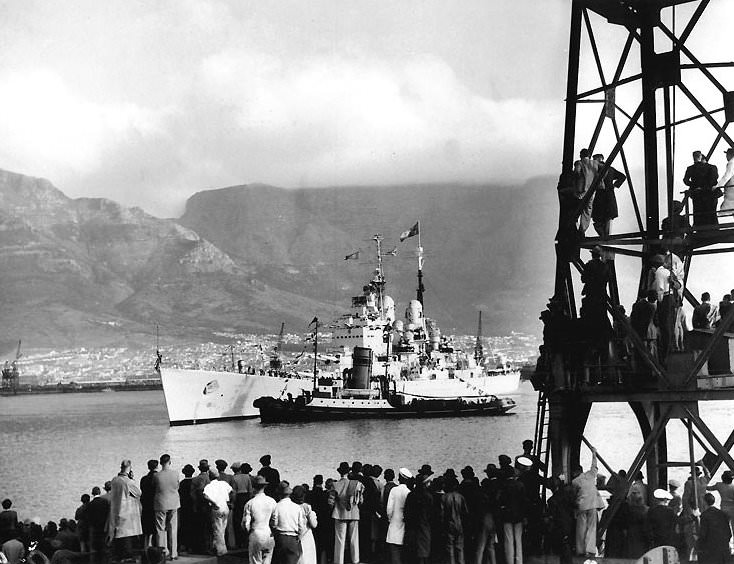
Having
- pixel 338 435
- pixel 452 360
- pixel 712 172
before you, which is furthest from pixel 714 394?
pixel 452 360

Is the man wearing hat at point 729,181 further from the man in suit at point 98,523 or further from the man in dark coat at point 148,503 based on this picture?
the man in suit at point 98,523

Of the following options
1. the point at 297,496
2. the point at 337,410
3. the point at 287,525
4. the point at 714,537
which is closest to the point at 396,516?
the point at 297,496

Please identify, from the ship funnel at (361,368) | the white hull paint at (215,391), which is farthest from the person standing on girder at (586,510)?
the white hull paint at (215,391)

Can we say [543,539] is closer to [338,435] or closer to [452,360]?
[338,435]

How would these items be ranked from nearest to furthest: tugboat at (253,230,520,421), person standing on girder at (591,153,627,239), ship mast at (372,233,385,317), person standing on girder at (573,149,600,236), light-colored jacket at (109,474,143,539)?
light-colored jacket at (109,474,143,539), person standing on girder at (573,149,600,236), person standing on girder at (591,153,627,239), tugboat at (253,230,520,421), ship mast at (372,233,385,317)

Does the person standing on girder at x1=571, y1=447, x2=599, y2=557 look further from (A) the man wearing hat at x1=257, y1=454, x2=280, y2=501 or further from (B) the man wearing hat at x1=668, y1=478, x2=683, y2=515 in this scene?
(A) the man wearing hat at x1=257, y1=454, x2=280, y2=501

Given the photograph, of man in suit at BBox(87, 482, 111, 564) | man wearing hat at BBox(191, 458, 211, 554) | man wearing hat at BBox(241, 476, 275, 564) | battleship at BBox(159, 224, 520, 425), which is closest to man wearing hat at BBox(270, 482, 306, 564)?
man wearing hat at BBox(241, 476, 275, 564)
